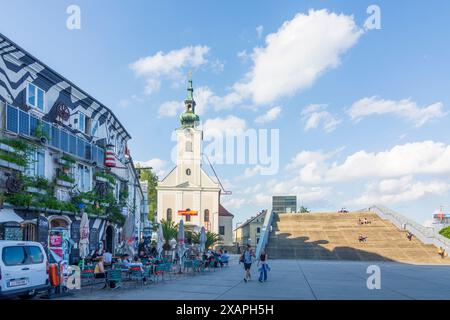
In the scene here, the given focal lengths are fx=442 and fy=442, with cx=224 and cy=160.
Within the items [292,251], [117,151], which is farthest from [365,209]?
[117,151]

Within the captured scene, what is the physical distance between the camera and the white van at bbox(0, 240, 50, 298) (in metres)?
11.5

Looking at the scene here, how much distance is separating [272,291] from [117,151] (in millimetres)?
21122

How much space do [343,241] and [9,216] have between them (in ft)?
107

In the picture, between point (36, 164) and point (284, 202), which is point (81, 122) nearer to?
point (36, 164)

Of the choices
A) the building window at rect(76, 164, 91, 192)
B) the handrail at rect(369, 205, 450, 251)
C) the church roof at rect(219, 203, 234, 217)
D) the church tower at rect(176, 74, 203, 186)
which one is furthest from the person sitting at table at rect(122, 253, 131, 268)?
the church roof at rect(219, 203, 234, 217)

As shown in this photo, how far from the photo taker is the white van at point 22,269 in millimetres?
11547

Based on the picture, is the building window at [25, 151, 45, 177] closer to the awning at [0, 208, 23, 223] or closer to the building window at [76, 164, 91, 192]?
the awning at [0, 208, 23, 223]

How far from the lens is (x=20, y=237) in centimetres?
1900

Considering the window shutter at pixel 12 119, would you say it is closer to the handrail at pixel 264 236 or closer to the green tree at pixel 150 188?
the handrail at pixel 264 236

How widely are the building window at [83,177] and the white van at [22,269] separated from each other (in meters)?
12.2

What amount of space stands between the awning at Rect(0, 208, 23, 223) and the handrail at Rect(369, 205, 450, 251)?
109ft

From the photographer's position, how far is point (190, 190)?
242ft

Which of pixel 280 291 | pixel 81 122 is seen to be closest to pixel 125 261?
pixel 280 291
